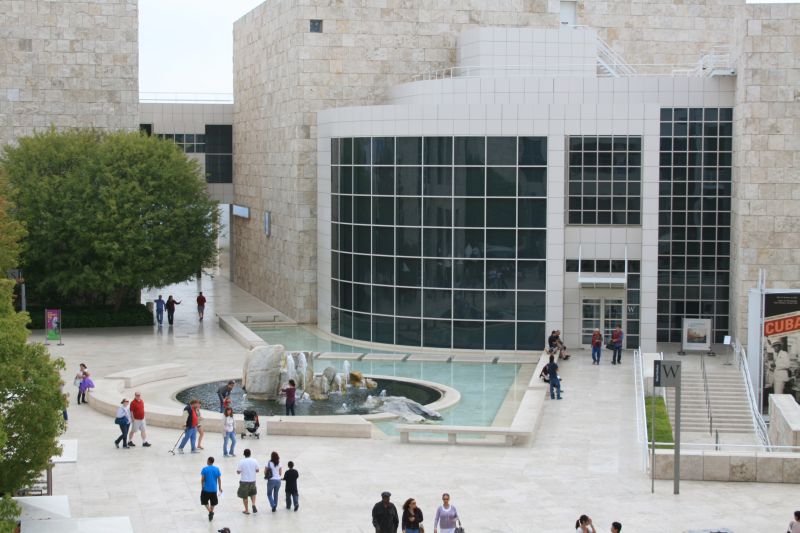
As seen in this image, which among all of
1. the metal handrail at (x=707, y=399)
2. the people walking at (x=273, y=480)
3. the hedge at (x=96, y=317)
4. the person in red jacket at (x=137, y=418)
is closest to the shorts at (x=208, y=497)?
the people walking at (x=273, y=480)

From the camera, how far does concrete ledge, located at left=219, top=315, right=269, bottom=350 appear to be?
5353cm

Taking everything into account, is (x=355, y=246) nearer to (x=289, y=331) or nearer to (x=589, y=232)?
(x=289, y=331)

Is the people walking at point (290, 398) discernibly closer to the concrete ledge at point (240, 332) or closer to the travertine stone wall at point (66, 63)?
the concrete ledge at point (240, 332)

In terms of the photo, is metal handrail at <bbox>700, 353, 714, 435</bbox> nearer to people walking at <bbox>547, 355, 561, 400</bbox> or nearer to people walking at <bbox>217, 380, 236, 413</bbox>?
people walking at <bbox>547, 355, 561, 400</bbox>

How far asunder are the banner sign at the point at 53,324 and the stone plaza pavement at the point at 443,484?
571 inches

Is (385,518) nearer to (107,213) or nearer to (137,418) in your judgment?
(137,418)

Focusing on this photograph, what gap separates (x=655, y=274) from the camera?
167 ft

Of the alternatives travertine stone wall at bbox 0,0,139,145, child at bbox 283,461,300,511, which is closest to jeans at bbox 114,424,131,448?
child at bbox 283,461,300,511

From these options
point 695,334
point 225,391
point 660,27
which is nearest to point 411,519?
point 225,391

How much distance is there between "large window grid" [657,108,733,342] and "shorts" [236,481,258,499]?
28.6 metres

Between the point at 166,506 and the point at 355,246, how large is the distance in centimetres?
2737

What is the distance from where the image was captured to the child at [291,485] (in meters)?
28.3

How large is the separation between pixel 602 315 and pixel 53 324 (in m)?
22.4

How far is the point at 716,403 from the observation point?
44.3m
